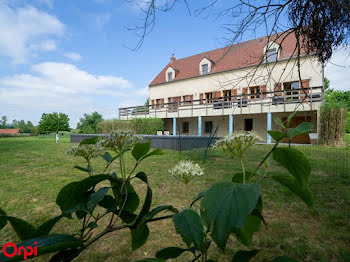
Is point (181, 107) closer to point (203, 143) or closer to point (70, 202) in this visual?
point (203, 143)

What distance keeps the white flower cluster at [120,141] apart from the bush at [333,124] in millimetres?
13367

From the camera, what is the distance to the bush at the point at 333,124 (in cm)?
1090

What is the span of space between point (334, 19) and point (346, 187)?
3.09 meters

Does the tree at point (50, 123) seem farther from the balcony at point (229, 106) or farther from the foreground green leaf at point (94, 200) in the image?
the foreground green leaf at point (94, 200)

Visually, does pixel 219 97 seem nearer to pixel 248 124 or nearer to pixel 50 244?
pixel 248 124

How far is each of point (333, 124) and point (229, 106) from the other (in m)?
6.72

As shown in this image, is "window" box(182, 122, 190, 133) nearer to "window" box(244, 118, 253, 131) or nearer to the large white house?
the large white house

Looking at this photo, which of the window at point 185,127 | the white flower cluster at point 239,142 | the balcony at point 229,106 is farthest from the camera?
the window at point 185,127

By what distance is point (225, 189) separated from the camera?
424 mm

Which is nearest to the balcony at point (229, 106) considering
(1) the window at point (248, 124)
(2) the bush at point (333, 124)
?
(2) the bush at point (333, 124)

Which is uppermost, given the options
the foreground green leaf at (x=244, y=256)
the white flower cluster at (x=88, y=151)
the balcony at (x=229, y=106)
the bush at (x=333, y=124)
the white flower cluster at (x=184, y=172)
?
the balcony at (x=229, y=106)

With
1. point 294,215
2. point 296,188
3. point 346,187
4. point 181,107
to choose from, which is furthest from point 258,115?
point 296,188

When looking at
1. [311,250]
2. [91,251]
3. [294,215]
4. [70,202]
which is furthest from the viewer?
[294,215]

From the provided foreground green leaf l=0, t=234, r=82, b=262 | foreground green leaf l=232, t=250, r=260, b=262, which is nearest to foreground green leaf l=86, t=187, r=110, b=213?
foreground green leaf l=0, t=234, r=82, b=262
